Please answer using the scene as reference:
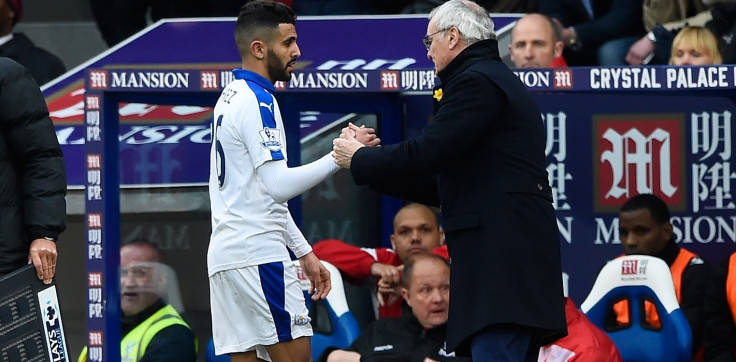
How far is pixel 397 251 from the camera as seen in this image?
26.0 feet

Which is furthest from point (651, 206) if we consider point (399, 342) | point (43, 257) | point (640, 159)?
point (43, 257)

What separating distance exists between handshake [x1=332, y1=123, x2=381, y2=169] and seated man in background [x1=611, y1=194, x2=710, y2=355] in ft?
7.01

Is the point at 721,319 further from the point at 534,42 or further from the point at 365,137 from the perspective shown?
the point at 365,137

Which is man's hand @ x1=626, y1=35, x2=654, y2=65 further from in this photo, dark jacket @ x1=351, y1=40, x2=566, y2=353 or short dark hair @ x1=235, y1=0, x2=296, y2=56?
dark jacket @ x1=351, y1=40, x2=566, y2=353

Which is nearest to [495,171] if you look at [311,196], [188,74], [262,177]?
[262,177]

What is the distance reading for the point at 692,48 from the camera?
788cm

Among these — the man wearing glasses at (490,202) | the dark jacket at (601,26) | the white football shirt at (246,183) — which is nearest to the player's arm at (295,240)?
the white football shirt at (246,183)

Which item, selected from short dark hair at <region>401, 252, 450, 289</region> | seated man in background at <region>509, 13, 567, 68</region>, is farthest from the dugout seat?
seated man in background at <region>509, 13, 567, 68</region>

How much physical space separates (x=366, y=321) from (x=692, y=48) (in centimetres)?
208

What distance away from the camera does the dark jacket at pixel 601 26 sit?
9.05 m

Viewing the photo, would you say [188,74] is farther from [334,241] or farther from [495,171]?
[495,171]

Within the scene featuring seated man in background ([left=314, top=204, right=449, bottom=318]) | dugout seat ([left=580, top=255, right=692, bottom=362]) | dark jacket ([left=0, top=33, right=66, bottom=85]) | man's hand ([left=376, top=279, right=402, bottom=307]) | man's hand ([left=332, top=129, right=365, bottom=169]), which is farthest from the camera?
dark jacket ([left=0, top=33, right=66, bottom=85])

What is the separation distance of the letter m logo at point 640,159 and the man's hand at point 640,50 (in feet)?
1.85

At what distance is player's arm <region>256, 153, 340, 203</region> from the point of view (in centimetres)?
561
